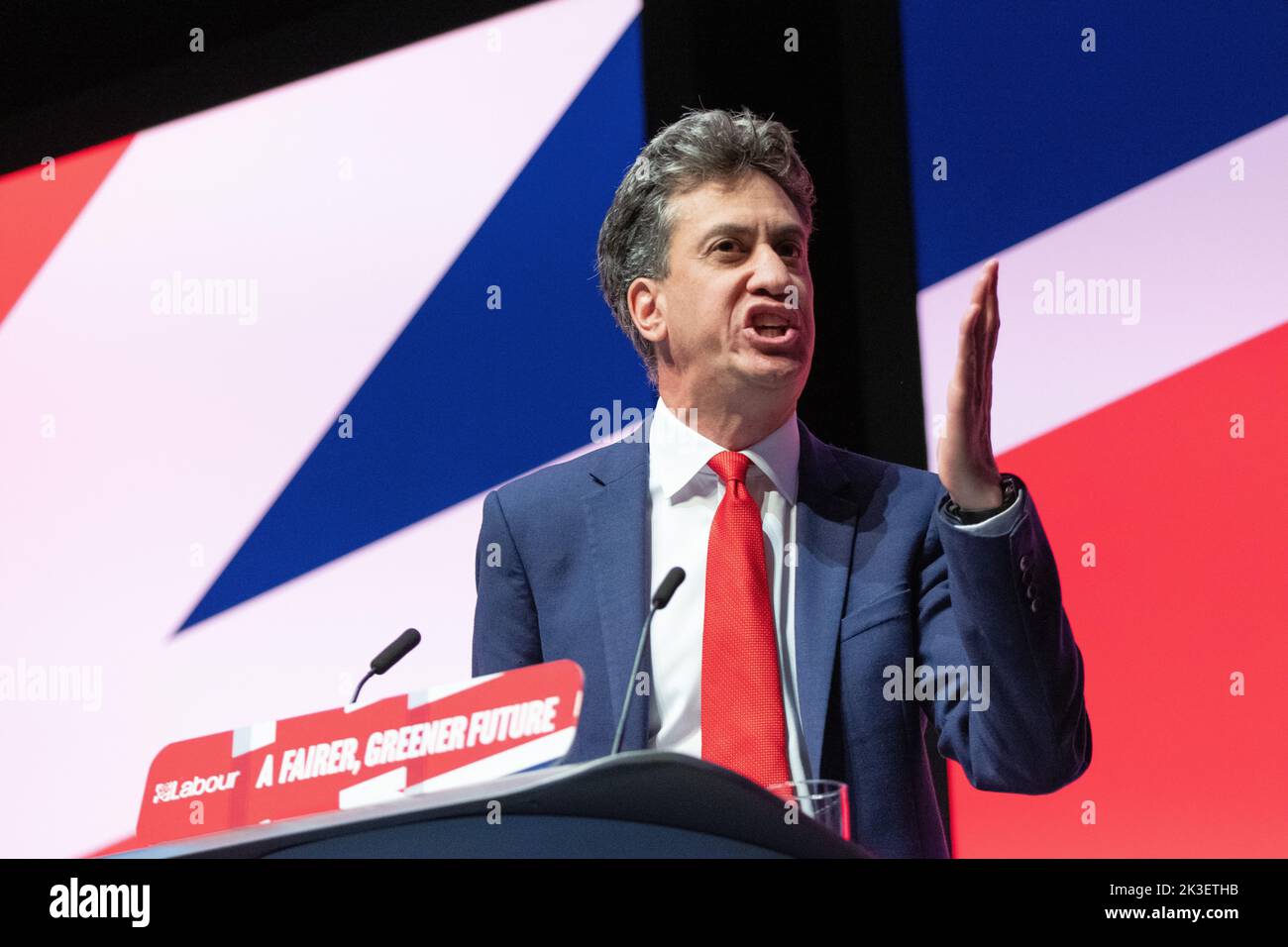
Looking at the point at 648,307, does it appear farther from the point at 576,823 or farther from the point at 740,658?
the point at 576,823

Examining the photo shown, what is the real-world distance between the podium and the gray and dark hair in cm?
138

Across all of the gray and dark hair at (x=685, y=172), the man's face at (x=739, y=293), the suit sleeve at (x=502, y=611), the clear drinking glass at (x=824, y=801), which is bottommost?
the clear drinking glass at (x=824, y=801)

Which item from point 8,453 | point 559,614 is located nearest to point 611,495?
point 559,614

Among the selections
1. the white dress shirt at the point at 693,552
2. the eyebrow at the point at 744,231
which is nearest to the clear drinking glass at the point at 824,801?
the white dress shirt at the point at 693,552

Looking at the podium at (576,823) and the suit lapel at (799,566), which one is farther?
the suit lapel at (799,566)

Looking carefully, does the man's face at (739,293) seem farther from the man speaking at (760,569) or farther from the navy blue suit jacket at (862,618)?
the navy blue suit jacket at (862,618)

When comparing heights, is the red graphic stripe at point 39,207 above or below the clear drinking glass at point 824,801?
above

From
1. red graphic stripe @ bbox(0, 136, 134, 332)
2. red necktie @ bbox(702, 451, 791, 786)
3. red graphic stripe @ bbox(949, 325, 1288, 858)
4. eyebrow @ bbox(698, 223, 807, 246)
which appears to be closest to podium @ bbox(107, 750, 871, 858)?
red necktie @ bbox(702, 451, 791, 786)

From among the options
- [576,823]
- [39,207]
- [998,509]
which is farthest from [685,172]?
[39,207]

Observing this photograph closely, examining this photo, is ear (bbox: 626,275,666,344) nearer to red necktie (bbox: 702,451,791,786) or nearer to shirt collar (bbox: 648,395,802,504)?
shirt collar (bbox: 648,395,802,504)

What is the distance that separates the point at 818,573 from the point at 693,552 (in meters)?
0.21

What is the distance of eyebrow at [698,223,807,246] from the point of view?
222 cm

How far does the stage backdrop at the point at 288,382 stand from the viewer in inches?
115

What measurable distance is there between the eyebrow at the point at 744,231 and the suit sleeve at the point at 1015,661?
742 millimetres
